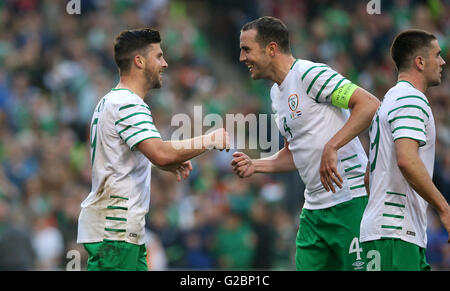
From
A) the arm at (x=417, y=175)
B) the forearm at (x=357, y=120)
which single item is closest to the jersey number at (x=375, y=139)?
the forearm at (x=357, y=120)

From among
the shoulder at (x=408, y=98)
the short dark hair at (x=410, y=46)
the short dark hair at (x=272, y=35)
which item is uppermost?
the short dark hair at (x=272, y=35)

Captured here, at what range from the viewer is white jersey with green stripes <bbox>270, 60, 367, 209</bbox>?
5.81 m

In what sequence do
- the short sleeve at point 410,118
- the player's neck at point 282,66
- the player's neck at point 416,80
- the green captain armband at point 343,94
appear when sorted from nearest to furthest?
the short sleeve at point 410,118, the player's neck at point 416,80, the green captain armband at point 343,94, the player's neck at point 282,66

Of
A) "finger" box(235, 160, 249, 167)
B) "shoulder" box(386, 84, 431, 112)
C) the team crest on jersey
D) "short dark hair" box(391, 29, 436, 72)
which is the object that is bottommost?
"finger" box(235, 160, 249, 167)

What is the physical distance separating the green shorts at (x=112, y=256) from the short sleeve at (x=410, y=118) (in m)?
2.01

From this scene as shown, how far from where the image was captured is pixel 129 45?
5.71 meters

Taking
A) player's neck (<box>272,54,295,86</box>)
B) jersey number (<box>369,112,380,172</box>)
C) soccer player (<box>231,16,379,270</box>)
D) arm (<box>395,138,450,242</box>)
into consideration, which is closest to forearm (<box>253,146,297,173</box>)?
soccer player (<box>231,16,379,270</box>)

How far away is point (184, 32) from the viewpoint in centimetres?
1450

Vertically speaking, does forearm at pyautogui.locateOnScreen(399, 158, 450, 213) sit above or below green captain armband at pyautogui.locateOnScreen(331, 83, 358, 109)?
below

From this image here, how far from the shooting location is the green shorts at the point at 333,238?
227 inches

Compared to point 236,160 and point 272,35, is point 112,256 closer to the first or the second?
point 236,160

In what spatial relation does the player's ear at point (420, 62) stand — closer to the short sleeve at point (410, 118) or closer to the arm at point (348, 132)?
the short sleeve at point (410, 118)

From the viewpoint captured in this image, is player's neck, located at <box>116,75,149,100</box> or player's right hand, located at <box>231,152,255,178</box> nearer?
player's neck, located at <box>116,75,149,100</box>

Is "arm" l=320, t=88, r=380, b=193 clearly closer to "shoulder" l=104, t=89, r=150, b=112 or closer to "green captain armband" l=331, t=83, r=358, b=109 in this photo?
"green captain armband" l=331, t=83, r=358, b=109
